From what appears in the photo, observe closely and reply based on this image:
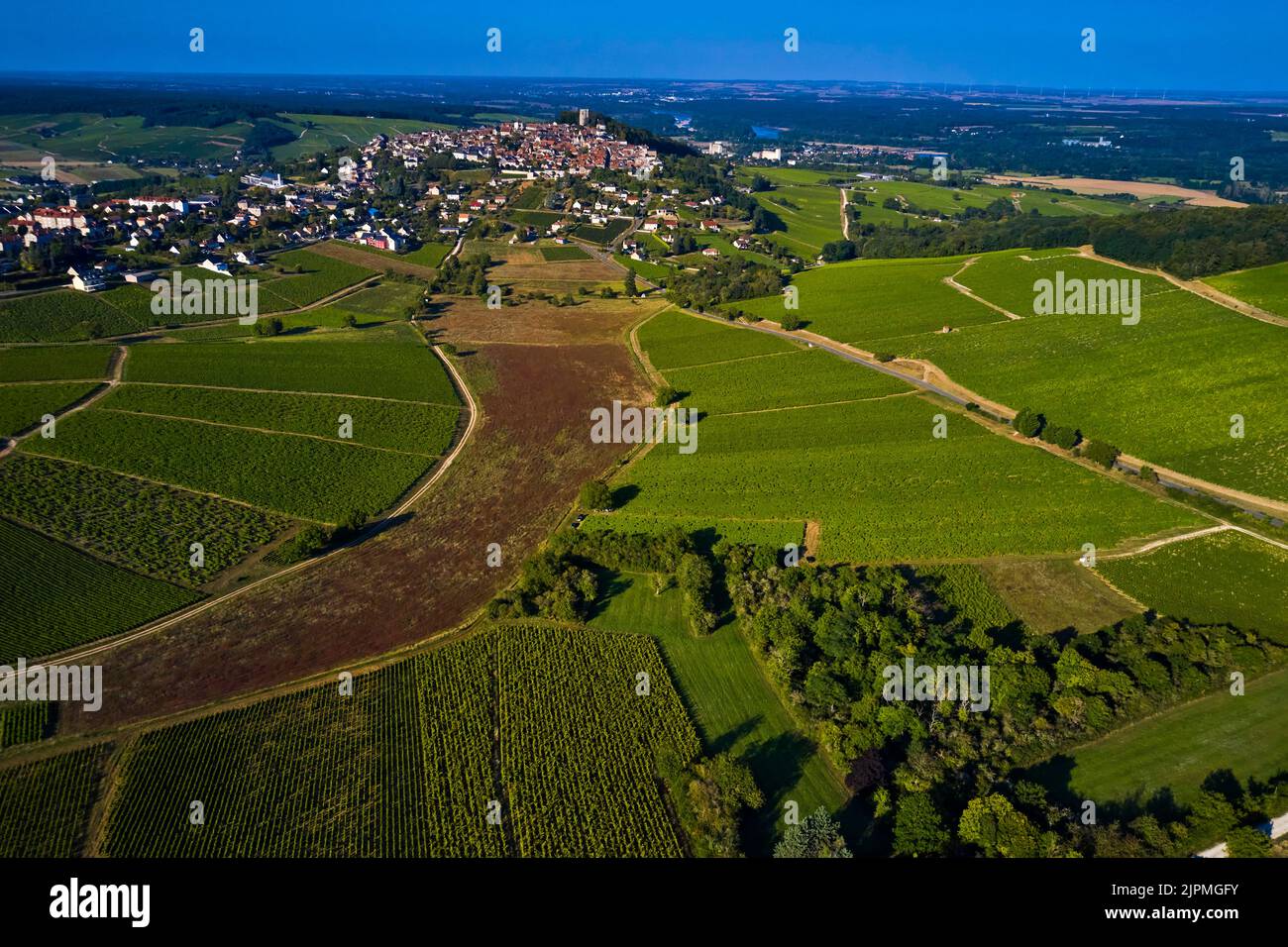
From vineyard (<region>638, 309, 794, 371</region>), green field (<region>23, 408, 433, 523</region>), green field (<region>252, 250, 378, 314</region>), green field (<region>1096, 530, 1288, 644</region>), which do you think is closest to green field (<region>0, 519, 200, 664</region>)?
green field (<region>23, 408, 433, 523</region>)

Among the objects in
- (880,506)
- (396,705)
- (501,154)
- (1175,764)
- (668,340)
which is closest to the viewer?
(1175,764)

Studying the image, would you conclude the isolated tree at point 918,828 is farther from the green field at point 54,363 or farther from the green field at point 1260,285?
the green field at point 1260,285

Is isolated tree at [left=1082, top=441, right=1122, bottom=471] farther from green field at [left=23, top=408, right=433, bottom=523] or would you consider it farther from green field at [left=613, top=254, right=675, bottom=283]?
green field at [left=613, top=254, right=675, bottom=283]

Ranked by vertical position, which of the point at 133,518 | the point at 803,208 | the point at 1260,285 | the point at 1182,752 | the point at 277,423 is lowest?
the point at 1182,752

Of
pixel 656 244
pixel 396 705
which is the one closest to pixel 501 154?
pixel 656 244

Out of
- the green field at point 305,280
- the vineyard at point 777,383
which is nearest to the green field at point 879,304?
the vineyard at point 777,383

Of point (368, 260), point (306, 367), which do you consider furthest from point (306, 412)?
point (368, 260)

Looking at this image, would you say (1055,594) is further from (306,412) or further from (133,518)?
(306,412)
